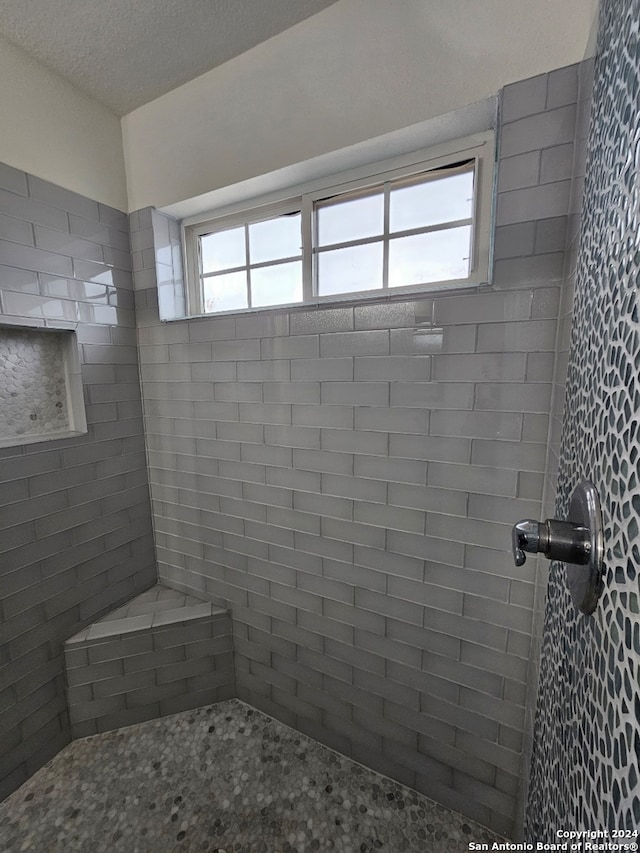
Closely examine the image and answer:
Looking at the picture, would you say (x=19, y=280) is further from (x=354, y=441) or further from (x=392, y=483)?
(x=392, y=483)

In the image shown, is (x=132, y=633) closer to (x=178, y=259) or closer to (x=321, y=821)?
(x=321, y=821)

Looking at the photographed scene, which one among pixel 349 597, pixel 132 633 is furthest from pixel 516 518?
pixel 132 633

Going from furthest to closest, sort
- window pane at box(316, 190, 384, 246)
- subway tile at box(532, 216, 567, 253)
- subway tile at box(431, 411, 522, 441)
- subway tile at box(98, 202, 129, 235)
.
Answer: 1. subway tile at box(98, 202, 129, 235)
2. window pane at box(316, 190, 384, 246)
3. subway tile at box(431, 411, 522, 441)
4. subway tile at box(532, 216, 567, 253)

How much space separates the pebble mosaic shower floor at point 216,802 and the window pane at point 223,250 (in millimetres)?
1965

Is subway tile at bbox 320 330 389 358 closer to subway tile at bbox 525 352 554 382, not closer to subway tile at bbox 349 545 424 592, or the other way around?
subway tile at bbox 525 352 554 382

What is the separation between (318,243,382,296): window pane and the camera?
4.00ft

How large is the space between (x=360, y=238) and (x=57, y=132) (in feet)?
3.90

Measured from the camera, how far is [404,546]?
117 cm

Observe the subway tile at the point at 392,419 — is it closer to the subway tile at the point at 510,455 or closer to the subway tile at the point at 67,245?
the subway tile at the point at 510,455

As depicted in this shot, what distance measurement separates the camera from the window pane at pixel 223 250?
1494 mm

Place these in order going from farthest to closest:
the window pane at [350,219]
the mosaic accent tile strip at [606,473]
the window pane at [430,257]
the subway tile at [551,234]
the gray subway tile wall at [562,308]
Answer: the window pane at [350,219], the window pane at [430,257], the subway tile at [551,234], the gray subway tile wall at [562,308], the mosaic accent tile strip at [606,473]

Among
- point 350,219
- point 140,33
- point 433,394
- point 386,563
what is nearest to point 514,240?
point 433,394

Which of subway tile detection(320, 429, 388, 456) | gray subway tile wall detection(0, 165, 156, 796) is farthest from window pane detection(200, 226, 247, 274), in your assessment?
subway tile detection(320, 429, 388, 456)

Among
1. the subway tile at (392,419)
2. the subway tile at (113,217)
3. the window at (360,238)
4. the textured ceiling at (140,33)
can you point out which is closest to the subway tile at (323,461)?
the subway tile at (392,419)
